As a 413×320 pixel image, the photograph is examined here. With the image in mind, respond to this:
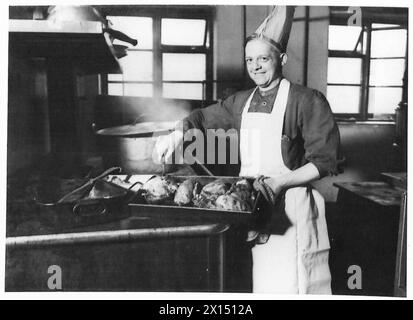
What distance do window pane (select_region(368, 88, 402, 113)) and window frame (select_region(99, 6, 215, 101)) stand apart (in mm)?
750

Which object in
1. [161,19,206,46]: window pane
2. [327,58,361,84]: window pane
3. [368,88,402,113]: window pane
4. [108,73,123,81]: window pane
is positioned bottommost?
[368,88,402,113]: window pane

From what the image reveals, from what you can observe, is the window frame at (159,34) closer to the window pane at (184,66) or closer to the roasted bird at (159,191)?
the window pane at (184,66)

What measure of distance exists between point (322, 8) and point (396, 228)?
39.1 inches

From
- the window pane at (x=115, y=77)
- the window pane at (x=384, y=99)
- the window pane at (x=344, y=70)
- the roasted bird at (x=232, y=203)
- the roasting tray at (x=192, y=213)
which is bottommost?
the roasting tray at (x=192, y=213)

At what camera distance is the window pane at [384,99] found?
1.55m

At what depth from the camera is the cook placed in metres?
1.28

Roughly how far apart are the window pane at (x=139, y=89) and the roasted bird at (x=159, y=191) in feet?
Answer: 1.91

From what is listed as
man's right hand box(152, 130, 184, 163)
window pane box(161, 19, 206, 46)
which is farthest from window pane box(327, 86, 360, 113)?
man's right hand box(152, 130, 184, 163)

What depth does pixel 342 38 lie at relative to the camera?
1.75 metres

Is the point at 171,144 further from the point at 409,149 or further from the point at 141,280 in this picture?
the point at 409,149

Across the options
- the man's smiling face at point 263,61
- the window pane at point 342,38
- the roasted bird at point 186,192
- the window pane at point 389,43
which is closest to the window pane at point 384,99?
the window pane at point 389,43

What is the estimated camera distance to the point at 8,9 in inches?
54.4

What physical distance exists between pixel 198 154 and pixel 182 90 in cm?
42

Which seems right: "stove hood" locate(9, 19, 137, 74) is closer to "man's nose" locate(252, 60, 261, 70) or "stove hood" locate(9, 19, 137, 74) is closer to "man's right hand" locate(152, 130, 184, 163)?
"man's right hand" locate(152, 130, 184, 163)
